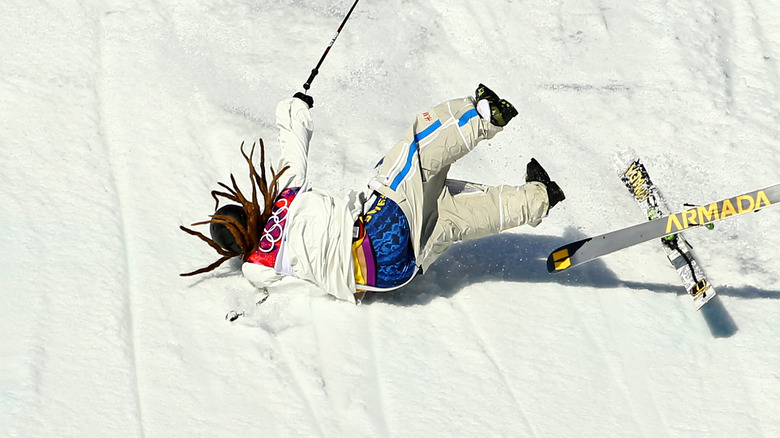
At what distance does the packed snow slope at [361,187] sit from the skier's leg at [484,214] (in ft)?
0.94

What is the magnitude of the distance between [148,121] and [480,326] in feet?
6.93

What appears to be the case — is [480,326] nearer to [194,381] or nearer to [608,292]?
[608,292]

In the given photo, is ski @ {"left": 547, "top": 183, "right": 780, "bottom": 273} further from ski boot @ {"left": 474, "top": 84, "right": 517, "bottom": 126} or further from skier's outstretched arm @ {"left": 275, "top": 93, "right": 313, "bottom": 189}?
skier's outstretched arm @ {"left": 275, "top": 93, "right": 313, "bottom": 189}

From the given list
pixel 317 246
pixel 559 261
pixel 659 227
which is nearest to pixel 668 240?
pixel 659 227

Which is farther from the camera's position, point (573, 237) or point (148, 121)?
point (148, 121)

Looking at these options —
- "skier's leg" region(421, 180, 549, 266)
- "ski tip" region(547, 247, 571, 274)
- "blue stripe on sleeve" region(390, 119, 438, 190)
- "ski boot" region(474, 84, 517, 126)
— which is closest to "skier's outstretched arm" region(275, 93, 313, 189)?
"blue stripe on sleeve" region(390, 119, 438, 190)

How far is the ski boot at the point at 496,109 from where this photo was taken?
3.44 m

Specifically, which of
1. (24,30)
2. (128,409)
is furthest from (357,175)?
(24,30)

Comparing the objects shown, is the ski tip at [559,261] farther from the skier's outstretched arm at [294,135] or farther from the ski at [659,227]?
the skier's outstretched arm at [294,135]

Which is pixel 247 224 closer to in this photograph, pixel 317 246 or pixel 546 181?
pixel 317 246

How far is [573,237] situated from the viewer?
424cm

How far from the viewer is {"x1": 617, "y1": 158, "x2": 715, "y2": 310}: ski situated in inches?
150

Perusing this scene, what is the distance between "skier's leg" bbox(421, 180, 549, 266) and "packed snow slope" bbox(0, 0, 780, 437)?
0.29 meters

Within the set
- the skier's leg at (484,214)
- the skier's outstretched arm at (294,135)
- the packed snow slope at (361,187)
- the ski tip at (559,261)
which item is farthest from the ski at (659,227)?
the skier's outstretched arm at (294,135)
